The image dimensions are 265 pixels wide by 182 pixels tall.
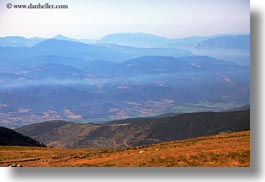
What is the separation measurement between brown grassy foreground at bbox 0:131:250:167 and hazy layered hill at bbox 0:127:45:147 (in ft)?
11.0

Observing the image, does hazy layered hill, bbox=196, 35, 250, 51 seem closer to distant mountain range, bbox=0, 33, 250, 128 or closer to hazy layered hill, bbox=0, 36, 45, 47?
distant mountain range, bbox=0, 33, 250, 128

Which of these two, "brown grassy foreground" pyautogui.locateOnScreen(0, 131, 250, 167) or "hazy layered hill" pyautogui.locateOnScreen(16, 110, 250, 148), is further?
"hazy layered hill" pyautogui.locateOnScreen(16, 110, 250, 148)

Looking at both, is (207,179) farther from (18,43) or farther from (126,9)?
(18,43)

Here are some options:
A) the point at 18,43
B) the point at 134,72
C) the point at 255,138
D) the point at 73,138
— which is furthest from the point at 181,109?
the point at 73,138

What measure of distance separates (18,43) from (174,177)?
336 inches

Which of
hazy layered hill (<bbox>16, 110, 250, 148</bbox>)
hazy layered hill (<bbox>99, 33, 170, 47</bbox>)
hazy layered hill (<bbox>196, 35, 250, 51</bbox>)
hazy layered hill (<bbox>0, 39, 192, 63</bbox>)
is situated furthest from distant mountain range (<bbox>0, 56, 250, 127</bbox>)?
hazy layered hill (<bbox>16, 110, 250, 148</bbox>)

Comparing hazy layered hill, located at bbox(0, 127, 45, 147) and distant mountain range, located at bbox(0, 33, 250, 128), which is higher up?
distant mountain range, located at bbox(0, 33, 250, 128)

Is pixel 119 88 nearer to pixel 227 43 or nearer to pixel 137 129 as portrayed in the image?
pixel 227 43

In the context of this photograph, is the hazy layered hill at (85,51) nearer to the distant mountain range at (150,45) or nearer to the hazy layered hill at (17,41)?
the distant mountain range at (150,45)

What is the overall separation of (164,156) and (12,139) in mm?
9558

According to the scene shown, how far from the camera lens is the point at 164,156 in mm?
21281

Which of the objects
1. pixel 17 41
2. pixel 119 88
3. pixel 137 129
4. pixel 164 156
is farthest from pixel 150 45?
pixel 137 129

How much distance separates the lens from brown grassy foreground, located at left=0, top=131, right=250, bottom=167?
20.8 metres

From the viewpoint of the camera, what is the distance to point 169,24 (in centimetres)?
2289
